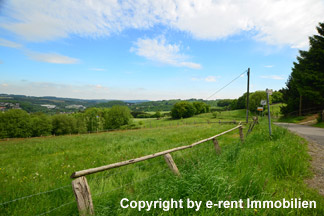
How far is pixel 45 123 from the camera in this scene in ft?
164

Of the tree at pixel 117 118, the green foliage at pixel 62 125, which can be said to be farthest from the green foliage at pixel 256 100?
the green foliage at pixel 62 125

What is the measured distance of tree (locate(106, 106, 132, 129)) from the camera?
198 feet

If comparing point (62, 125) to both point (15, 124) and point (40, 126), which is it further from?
point (15, 124)

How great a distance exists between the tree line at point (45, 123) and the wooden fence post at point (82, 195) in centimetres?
5962

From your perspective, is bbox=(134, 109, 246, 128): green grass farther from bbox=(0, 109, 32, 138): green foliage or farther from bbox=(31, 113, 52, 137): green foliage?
bbox=(0, 109, 32, 138): green foliage

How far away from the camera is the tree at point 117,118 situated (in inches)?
2382

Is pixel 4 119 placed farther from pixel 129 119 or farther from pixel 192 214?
pixel 192 214

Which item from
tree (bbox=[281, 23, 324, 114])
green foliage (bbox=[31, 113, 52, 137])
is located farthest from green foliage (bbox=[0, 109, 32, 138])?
tree (bbox=[281, 23, 324, 114])

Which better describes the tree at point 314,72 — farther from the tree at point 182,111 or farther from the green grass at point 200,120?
the tree at point 182,111

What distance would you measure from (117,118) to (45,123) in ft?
78.3

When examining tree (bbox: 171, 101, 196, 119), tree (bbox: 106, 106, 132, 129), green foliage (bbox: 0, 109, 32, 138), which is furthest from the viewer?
tree (bbox: 171, 101, 196, 119)

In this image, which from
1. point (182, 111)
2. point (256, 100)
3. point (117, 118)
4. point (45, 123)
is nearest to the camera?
point (45, 123)

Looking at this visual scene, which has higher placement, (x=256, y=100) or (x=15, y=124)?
(x=256, y=100)

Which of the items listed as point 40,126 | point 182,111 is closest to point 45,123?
point 40,126
